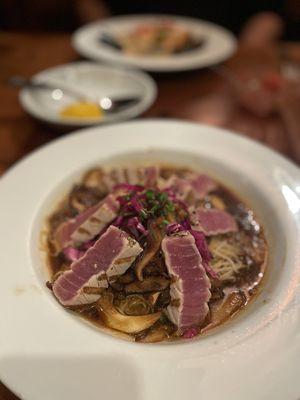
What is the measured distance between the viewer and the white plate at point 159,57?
3.90m

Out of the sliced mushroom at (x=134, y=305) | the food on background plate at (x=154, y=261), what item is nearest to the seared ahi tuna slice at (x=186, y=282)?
the food on background plate at (x=154, y=261)

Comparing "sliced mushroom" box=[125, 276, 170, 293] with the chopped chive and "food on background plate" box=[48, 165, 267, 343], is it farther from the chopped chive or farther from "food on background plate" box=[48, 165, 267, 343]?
the chopped chive

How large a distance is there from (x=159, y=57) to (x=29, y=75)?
4.01 feet

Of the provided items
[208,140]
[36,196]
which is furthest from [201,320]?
[208,140]

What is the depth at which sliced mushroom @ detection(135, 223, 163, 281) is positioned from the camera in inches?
75.8

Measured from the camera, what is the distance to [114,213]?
216 cm

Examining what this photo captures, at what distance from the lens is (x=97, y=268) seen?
1899 mm

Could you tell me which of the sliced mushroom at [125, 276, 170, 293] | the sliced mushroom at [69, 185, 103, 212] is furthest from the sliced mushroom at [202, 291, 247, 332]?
the sliced mushroom at [69, 185, 103, 212]

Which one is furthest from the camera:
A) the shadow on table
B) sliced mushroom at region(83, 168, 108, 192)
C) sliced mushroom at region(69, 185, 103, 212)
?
sliced mushroom at region(83, 168, 108, 192)

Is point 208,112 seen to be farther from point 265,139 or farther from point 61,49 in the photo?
point 61,49

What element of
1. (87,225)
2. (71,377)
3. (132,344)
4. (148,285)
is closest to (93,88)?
(87,225)

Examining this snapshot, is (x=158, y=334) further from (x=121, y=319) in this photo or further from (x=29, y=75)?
(x=29, y=75)

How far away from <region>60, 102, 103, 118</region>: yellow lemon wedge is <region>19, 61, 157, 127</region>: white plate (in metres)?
0.07

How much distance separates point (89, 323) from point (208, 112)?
7.20 ft
